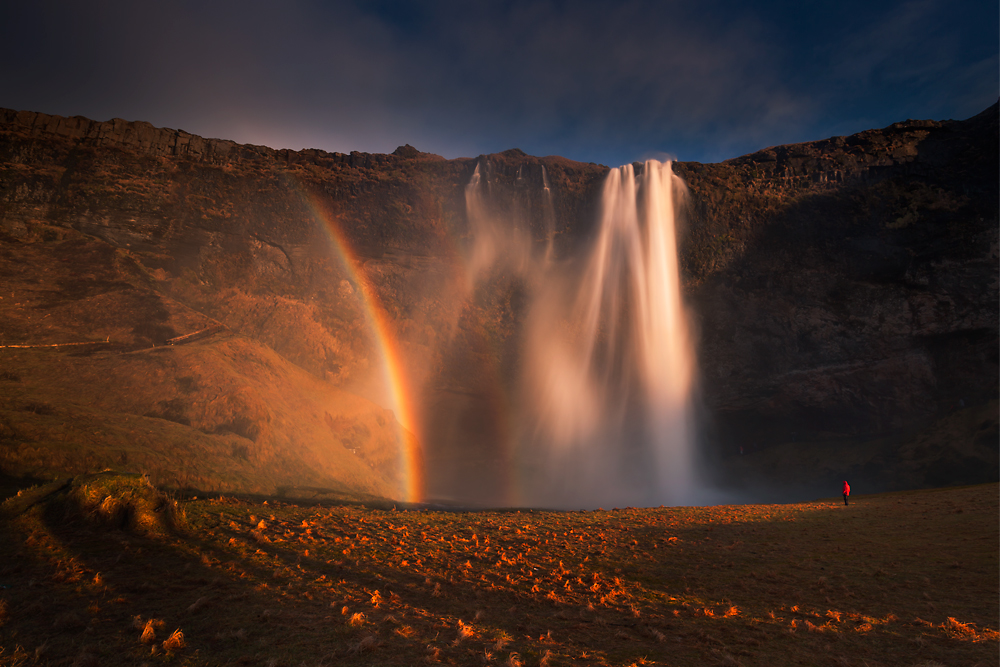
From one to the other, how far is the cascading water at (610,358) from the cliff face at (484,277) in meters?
1.82

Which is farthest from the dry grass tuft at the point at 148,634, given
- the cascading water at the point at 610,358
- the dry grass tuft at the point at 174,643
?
the cascading water at the point at 610,358

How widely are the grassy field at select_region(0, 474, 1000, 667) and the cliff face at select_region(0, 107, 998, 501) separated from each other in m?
16.5

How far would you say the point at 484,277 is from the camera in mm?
40281

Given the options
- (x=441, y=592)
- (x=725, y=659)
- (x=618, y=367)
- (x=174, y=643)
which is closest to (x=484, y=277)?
(x=618, y=367)

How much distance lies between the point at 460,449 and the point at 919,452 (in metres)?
38.5

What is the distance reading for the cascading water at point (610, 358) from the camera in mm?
39281

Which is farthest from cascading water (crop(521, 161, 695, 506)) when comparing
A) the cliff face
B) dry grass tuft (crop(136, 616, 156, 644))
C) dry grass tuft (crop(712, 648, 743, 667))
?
dry grass tuft (crop(136, 616, 156, 644))

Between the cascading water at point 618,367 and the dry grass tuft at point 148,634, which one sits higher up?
the cascading water at point 618,367

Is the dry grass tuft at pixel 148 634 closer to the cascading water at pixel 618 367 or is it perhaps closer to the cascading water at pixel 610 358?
the cascading water at pixel 618 367

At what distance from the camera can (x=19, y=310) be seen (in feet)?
76.4

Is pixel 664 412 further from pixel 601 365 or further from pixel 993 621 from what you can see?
pixel 993 621

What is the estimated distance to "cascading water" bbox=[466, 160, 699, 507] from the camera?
129 ft

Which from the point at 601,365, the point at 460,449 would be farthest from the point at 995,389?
the point at 460,449

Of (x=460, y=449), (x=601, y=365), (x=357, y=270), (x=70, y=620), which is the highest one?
(x=357, y=270)
